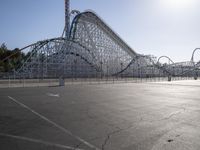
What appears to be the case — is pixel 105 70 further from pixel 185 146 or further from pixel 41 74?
pixel 185 146

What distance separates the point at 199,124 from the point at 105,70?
77815 mm

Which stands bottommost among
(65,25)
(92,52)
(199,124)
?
(199,124)

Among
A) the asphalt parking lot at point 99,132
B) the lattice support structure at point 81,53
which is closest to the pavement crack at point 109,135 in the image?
the asphalt parking lot at point 99,132

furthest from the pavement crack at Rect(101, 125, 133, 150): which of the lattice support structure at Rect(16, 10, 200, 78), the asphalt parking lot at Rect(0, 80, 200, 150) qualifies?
the lattice support structure at Rect(16, 10, 200, 78)

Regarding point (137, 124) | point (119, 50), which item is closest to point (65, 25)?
point (119, 50)

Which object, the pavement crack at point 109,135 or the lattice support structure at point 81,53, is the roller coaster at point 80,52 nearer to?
the lattice support structure at point 81,53

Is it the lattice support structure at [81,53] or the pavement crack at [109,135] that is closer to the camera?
the pavement crack at [109,135]

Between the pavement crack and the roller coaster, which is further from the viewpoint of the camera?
the roller coaster

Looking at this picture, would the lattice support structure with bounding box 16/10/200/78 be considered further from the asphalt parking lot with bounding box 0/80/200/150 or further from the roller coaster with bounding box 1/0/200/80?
the asphalt parking lot with bounding box 0/80/200/150

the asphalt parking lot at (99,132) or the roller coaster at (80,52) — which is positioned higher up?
the roller coaster at (80,52)

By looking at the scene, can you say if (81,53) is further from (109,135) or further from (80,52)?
(109,135)

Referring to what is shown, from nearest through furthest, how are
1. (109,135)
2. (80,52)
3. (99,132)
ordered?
(109,135), (99,132), (80,52)

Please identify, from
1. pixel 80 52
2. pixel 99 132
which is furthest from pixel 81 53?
pixel 99 132

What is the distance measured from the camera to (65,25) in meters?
77.1
